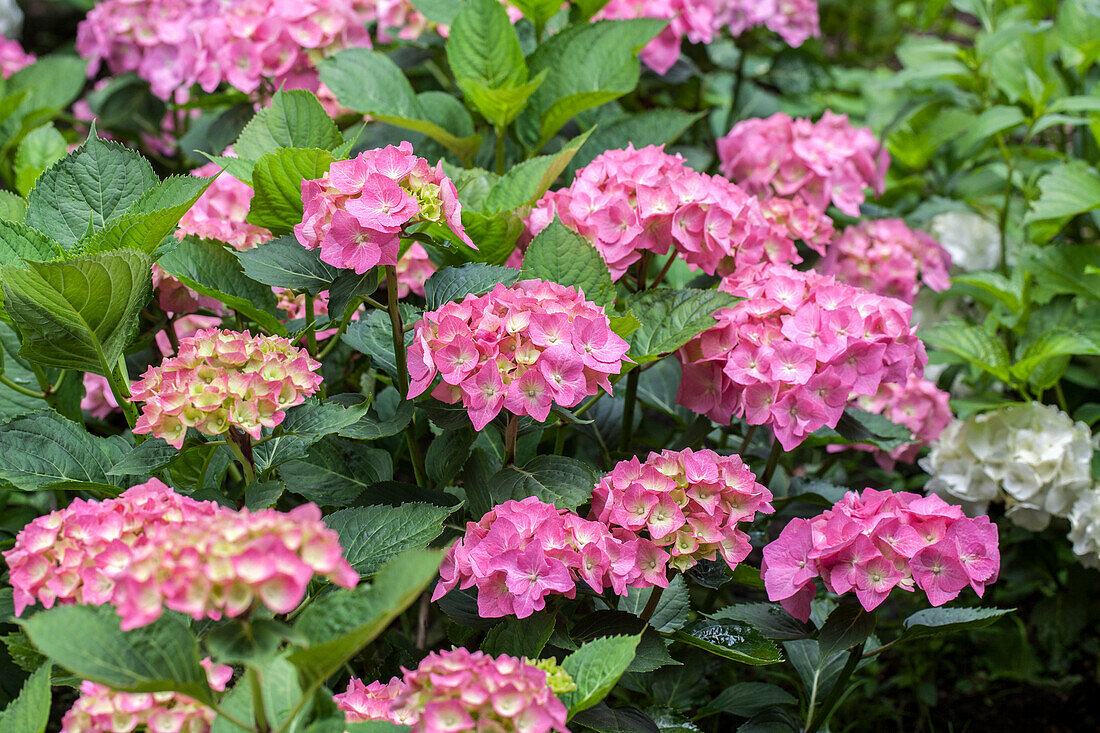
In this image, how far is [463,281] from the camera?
132cm

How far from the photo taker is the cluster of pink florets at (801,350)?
1.37 meters

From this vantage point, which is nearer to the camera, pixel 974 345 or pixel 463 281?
pixel 463 281

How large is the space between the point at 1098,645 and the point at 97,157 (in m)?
2.38

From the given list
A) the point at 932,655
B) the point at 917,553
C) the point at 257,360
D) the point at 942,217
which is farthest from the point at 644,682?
the point at 942,217

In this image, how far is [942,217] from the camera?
263cm

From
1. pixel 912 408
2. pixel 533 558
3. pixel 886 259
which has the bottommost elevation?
pixel 912 408

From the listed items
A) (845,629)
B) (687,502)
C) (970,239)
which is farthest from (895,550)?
(970,239)

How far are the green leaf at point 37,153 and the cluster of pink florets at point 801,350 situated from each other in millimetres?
1275

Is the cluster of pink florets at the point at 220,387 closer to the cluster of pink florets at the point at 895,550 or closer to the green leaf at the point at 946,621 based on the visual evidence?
the cluster of pink florets at the point at 895,550

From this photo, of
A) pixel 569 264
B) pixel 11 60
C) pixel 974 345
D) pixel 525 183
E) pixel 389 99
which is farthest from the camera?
pixel 11 60

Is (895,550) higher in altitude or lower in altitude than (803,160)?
lower

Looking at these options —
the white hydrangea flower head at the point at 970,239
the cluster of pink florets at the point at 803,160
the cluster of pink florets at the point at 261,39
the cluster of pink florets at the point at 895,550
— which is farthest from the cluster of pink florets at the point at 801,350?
the white hydrangea flower head at the point at 970,239

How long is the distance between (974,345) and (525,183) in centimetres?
102

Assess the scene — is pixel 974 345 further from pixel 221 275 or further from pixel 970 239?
pixel 221 275
